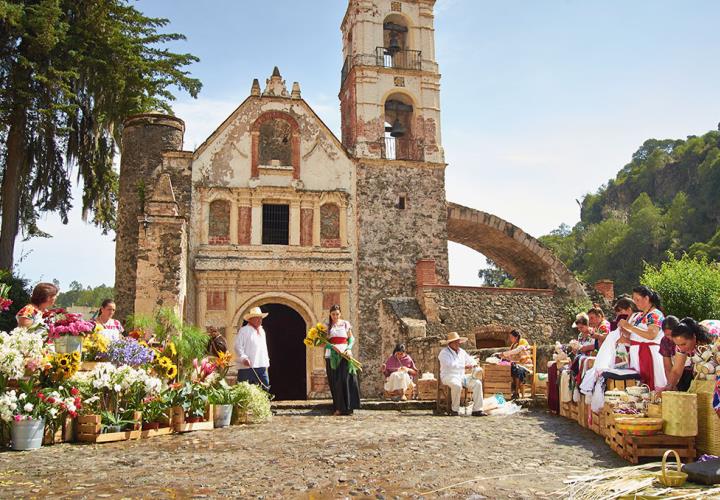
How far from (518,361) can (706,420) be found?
712 centimetres

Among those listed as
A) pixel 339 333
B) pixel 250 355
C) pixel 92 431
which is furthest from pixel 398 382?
pixel 92 431

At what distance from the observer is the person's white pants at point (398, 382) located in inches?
539

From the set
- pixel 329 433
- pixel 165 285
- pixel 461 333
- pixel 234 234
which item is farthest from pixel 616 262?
pixel 329 433

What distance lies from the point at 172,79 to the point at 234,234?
218 inches

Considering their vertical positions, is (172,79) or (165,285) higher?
(172,79)

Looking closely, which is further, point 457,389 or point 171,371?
point 457,389

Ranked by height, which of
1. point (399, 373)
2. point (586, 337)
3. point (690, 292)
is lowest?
point (399, 373)

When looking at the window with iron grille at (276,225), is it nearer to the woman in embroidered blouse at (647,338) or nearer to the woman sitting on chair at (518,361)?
the woman sitting on chair at (518,361)

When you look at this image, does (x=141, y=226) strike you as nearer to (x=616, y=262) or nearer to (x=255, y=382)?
(x=255, y=382)

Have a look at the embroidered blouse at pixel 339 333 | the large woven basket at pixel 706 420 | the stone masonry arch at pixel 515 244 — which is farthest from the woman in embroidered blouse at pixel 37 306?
the stone masonry arch at pixel 515 244

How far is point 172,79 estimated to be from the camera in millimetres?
20344

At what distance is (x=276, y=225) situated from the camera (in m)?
19.0

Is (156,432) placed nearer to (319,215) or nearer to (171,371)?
(171,371)

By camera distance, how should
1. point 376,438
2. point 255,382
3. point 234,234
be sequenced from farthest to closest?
point 234,234 < point 255,382 < point 376,438
